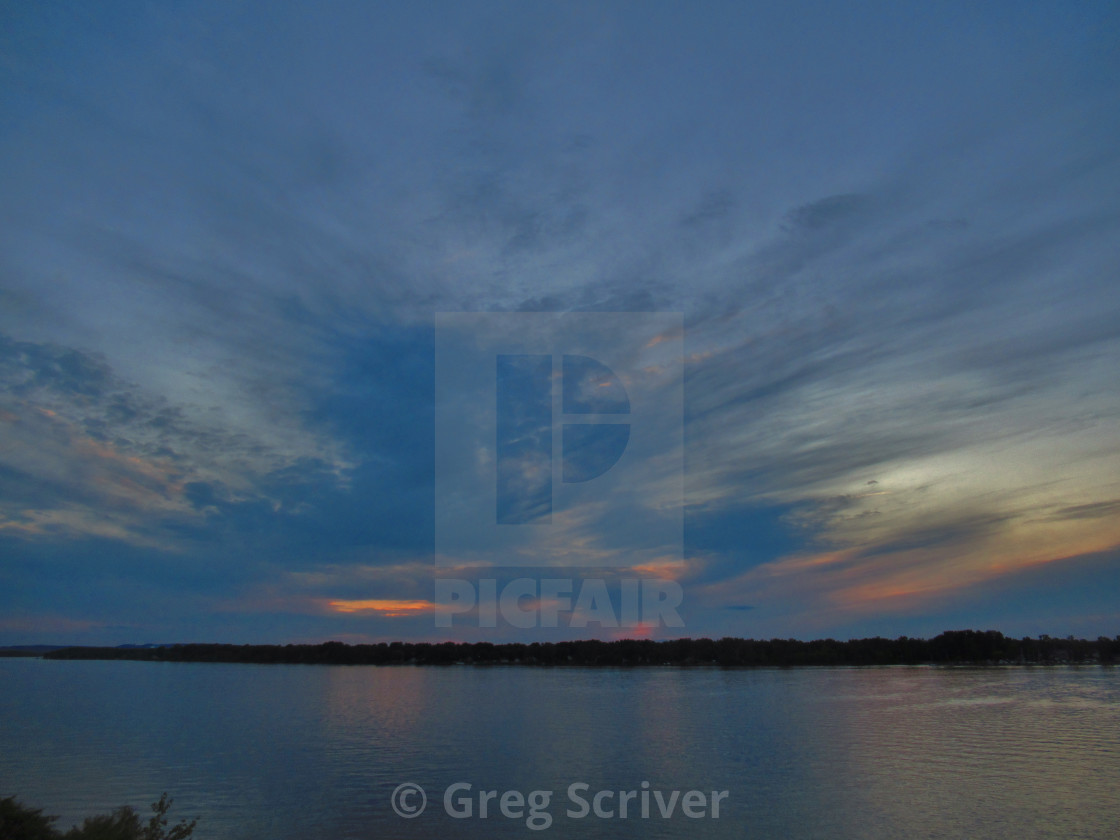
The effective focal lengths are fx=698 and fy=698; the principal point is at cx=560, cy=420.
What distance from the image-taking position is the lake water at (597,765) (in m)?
18.8

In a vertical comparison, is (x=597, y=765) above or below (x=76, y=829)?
below

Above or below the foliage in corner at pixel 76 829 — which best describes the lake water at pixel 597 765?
below

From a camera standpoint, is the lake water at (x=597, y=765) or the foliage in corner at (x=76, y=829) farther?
the lake water at (x=597, y=765)

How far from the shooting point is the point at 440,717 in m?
44.3

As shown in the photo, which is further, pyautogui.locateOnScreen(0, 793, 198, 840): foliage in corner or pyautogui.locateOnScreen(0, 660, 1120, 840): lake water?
pyautogui.locateOnScreen(0, 660, 1120, 840): lake water

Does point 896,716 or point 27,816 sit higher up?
point 27,816

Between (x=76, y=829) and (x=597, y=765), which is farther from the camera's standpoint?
(x=597, y=765)

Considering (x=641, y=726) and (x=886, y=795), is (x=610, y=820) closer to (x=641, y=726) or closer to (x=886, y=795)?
(x=886, y=795)

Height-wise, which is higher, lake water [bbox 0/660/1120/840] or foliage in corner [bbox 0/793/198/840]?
foliage in corner [bbox 0/793/198/840]

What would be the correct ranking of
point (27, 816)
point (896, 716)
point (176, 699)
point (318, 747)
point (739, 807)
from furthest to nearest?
point (176, 699)
point (896, 716)
point (318, 747)
point (739, 807)
point (27, 816)

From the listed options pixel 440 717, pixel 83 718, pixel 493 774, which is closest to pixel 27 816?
pixel 493 774

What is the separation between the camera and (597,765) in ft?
85.9

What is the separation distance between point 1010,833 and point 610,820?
1032cm

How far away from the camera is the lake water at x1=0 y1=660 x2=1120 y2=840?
61.7 feet
